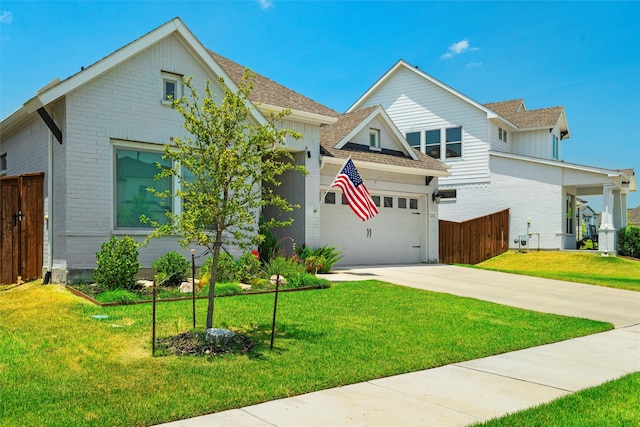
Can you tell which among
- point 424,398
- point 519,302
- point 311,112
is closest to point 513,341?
point 424,398

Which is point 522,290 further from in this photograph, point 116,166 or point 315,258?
point 116,166

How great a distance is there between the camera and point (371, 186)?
1816 centimetres

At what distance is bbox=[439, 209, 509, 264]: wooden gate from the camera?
22.5 m

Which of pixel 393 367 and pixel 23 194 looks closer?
pixel 393 367

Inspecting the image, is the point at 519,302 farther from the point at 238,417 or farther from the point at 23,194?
the point at 23,194

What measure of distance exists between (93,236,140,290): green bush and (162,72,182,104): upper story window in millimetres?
3891

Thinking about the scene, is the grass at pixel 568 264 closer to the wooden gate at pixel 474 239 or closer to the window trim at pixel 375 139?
the wooden gate at pixel 474 239

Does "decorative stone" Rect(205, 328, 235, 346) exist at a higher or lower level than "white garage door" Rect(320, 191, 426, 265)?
lower

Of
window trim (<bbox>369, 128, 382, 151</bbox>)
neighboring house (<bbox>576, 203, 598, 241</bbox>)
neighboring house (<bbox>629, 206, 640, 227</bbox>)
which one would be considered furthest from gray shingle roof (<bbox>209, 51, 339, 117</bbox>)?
neighboring house (<bbox>629, 206, 640, 227</bbox>)

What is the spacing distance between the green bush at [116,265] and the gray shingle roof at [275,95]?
236 inches

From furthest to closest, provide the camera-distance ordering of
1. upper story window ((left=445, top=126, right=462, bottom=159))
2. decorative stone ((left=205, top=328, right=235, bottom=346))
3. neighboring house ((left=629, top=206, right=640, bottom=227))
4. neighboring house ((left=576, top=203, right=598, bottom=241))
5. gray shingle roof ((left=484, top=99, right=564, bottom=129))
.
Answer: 1. neighboring house ((left=629, top=206, right=640, bottom=227))
2. neighboring house ((left=576, top=203, right=598, bottom=241))
3. gray shingle roof ((left=484, top=99, right=564, bottom=129))
4. upper story window ((left=445, top=126, right=462, bottom=159))
5. decorative stone ((left=205, top=328, right=235, bottom=346))

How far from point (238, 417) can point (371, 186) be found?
14.3m

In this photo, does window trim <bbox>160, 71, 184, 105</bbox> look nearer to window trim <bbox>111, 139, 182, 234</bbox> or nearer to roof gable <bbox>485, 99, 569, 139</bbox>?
window trim <bbox>111, 139, 182, 234</bbox>

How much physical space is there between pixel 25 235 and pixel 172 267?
3727 mm
